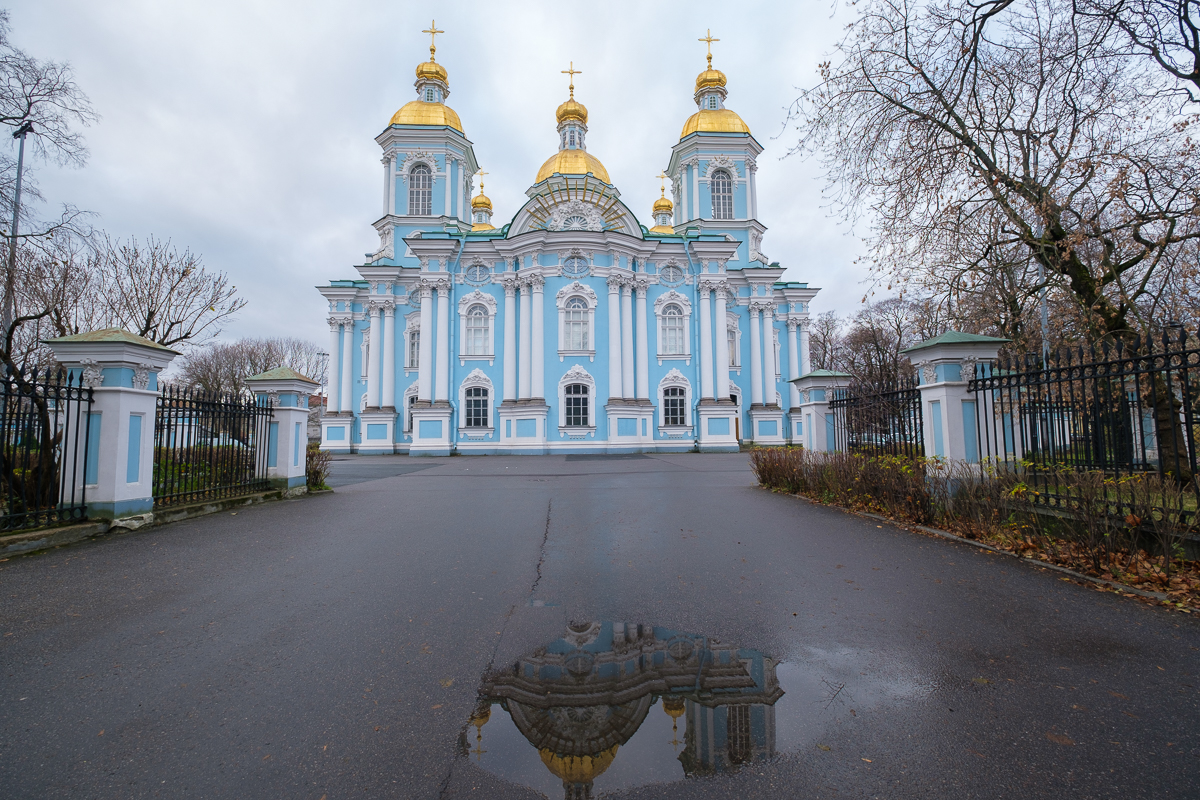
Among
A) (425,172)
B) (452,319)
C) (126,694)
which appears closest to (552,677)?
(126,694)

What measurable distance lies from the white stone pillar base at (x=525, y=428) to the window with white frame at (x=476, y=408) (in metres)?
1.58

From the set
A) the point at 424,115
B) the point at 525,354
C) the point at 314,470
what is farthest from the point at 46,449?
the point at 424,115

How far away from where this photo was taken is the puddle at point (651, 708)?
230 cm

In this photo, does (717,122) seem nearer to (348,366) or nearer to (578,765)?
(348,366)

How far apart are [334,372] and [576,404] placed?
48.0 feet

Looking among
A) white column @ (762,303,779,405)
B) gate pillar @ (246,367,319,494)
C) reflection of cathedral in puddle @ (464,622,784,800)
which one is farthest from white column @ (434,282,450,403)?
reflection of cathedral in puddle @ (464,622,784,800)

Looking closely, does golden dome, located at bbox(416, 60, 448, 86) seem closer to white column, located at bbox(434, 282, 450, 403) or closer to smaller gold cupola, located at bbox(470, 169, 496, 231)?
smaller gold cupola, located at bbox(470, 169, 496, 231)

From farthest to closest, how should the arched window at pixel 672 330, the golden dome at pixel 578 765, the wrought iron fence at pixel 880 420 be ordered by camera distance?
the arched window at pixel 672 330 → the wrought iron fence at pixel 880 420 → the golden dome at pixel 578 765

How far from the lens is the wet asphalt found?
225 cm

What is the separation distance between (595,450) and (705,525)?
18.3 m

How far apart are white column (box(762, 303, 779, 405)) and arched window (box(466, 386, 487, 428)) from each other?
15602mm

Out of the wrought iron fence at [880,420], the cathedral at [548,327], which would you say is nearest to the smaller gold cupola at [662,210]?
the cathedral at [548,327]

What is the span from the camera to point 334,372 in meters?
30.8

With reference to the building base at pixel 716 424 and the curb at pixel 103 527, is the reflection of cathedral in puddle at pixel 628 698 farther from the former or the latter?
the building base at pixel 716 424
